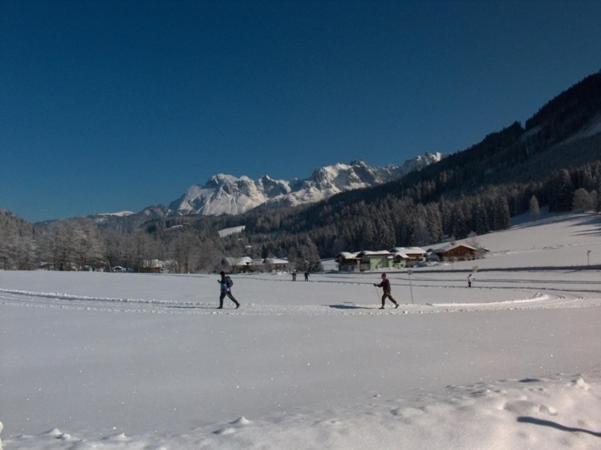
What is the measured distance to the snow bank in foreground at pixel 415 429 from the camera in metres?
5.71

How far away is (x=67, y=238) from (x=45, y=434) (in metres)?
99.3

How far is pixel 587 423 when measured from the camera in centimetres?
636

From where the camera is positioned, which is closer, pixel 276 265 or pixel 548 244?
pixel 548 244

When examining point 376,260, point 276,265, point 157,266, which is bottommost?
point 376,260

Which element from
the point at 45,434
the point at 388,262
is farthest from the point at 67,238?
the point at 45,434

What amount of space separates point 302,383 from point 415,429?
128 inches

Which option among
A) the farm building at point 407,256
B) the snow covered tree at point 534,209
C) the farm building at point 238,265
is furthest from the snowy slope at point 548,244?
the farm building at point 238,265

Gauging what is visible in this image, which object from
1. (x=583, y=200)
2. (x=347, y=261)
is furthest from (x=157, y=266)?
(x=583, y=200)

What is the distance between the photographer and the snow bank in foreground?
5.71m

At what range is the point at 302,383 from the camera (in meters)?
8.88

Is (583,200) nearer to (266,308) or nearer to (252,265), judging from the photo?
(252,265)

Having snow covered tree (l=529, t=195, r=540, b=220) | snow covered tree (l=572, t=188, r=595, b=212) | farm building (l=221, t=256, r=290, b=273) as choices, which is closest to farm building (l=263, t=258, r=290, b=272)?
farm building (l=221, t=256, r=290, b=273)

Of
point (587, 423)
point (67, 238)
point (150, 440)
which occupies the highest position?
point (67, 238)

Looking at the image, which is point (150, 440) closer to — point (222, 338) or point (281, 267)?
A: point (222, 338)
